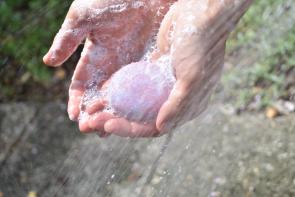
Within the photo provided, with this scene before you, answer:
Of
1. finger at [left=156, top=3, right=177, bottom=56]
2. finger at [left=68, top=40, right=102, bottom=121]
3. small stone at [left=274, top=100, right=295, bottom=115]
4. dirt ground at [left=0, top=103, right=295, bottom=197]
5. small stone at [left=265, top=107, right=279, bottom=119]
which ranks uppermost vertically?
finger at [left=156, top=3, right=177, bottom=56]

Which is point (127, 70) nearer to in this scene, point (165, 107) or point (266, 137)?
point (165, 107)

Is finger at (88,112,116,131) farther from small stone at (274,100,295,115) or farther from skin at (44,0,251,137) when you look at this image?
small stone at (274,100,295,115)

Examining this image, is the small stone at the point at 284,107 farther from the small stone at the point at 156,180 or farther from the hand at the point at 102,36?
the hand at the point at 102,36

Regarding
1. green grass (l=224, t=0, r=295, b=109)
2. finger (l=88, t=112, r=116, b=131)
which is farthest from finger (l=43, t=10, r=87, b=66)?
green grass (l=224, t=0, r=295, b=109)

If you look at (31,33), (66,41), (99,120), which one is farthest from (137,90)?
(31,33)

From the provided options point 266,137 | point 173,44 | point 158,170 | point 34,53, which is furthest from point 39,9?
point 173,44

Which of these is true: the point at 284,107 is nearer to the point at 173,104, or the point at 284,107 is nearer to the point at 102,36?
the point at 102,36

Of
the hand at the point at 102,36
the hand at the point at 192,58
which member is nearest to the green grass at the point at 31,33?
the hand at the point at 102,36
